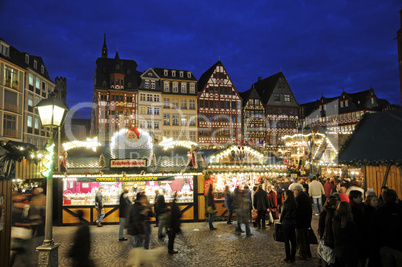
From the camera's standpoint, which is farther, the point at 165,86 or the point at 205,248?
the point at 165,86

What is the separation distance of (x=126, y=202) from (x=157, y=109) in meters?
32.8

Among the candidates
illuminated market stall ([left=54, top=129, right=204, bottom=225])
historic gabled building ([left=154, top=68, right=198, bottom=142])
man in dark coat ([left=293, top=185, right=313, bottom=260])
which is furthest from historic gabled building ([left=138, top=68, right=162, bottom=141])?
man in dark coat ([left=293, top=185, right=313, bottom=260])

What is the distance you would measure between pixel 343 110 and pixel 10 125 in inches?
1886

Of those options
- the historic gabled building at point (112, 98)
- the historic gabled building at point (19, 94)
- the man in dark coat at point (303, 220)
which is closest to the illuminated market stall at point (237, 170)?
the man in dark coat at point (303, 220)

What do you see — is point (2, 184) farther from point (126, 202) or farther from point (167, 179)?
point (167, 179)

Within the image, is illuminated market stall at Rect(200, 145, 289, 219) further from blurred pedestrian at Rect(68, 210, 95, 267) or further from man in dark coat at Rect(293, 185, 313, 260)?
blurred pedestrian at Rect(68, 210, 95, 267)

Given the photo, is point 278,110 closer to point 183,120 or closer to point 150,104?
point 183,120

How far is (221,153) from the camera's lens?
14.5 metres

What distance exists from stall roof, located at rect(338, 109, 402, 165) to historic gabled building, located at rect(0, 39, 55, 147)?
29.9 meters

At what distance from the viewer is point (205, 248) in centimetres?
861

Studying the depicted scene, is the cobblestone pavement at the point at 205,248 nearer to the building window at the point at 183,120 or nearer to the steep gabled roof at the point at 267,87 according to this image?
the building window at the point at 183,120

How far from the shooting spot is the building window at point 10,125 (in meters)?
31.1

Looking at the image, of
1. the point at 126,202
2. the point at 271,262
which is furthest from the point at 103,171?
the point at 271,262

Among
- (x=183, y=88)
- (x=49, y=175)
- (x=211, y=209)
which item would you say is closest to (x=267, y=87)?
(x=183, y=88)
